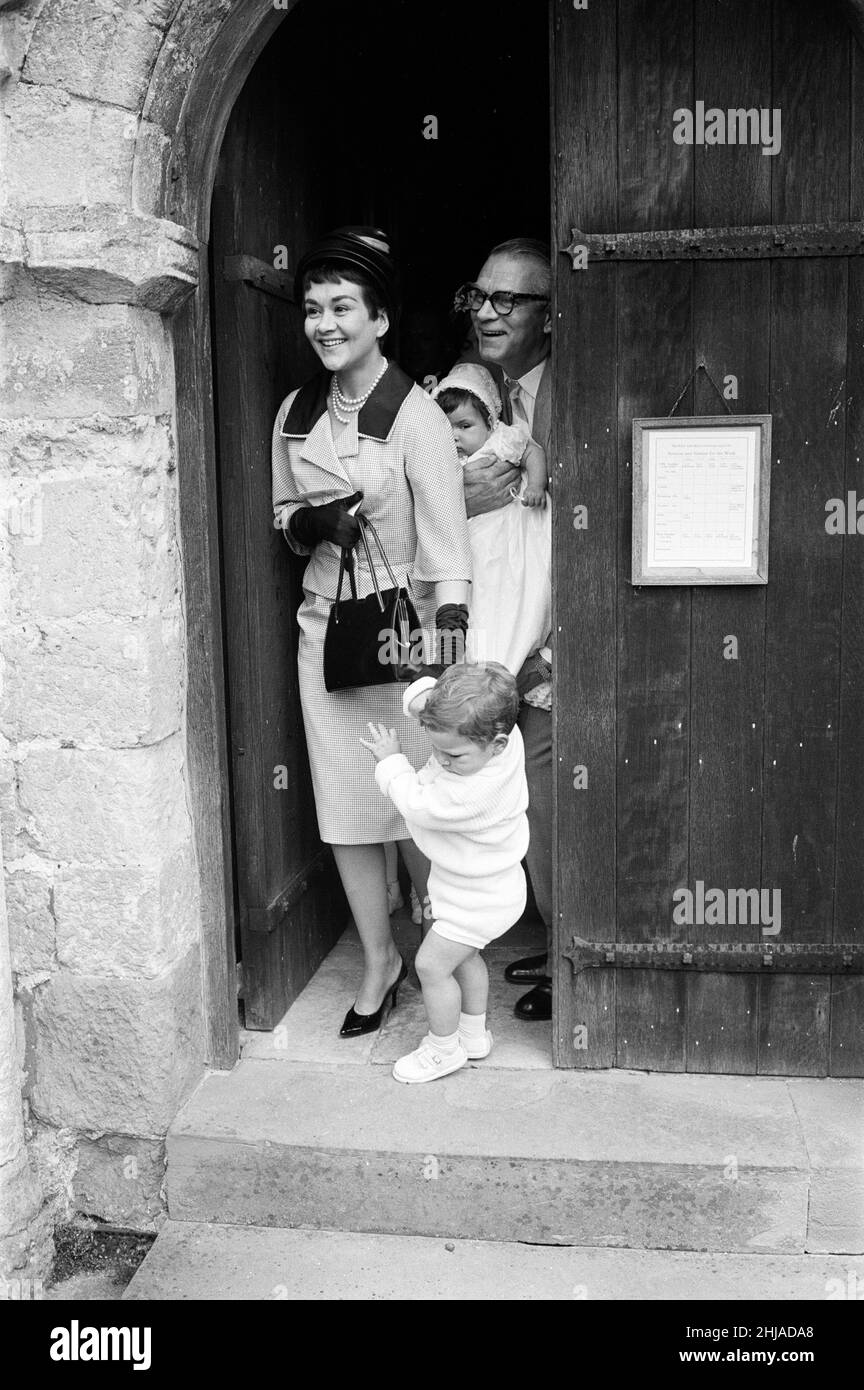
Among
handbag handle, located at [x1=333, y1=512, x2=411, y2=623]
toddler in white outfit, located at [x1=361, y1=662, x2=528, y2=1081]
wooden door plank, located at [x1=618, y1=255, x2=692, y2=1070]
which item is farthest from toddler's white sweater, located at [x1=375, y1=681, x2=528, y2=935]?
handbag handle, located at [x1=333, y1=512, x2=411, y2=623]

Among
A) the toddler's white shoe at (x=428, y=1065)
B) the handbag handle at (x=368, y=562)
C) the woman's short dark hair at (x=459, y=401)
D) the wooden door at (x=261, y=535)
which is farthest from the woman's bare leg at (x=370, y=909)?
the woman's short dark hair at (x=459, y=401)

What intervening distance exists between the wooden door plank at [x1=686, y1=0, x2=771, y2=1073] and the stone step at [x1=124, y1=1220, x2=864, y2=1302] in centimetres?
54

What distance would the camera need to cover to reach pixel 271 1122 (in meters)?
3.21

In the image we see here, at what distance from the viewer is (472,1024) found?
3.44m

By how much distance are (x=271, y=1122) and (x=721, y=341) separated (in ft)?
7.11

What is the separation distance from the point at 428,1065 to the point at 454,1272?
538 millimetres

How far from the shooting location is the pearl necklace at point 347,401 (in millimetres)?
3438

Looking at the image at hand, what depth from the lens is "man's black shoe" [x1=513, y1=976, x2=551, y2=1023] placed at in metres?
3.71

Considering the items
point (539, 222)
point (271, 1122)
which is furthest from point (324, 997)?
point (539, 222)

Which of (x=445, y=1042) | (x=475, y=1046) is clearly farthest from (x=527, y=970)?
(x=445, y=1042)

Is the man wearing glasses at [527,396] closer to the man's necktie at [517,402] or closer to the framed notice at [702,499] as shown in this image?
the man's necktie at [517,402]

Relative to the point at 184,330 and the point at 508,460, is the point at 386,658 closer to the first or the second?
the point at 508,460

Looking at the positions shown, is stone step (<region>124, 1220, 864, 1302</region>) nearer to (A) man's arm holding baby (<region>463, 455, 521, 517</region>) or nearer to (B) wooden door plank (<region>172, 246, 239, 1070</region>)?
(B) wooden door plank (<region>172, 246, 239, 1070</region>)

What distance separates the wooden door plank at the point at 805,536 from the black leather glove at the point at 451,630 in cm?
76
